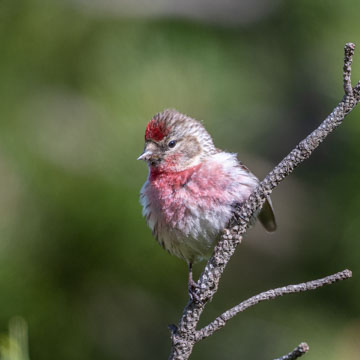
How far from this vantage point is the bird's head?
2922 millimetres

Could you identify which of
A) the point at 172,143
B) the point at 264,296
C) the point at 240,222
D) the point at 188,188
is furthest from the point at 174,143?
the point at 264,296

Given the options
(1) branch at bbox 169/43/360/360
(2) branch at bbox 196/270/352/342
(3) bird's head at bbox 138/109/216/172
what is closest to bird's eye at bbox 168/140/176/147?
(3) bird's head at bbox 138/109/216/172

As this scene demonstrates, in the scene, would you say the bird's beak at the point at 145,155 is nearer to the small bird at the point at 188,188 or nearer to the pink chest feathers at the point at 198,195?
the small bird at the point at 188,188

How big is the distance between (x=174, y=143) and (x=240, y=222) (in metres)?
1.33

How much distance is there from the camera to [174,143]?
304 centimetres

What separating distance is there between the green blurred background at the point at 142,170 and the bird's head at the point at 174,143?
6.1 inches

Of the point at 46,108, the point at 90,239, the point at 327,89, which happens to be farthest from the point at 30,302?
the point at 327,89

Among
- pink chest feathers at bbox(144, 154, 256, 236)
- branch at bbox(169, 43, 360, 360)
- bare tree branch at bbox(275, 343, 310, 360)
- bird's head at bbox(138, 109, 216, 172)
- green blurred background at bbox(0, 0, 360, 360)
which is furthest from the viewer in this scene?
bird's head at bbox(138, 109, 216, 172)

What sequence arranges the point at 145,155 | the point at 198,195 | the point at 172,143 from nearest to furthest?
the point at 198,195 → the point at 145,155 → the point at 172,143

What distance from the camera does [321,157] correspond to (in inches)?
138

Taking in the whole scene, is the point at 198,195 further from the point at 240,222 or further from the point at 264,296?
the point at 264,296

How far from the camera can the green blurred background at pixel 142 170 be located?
2.79 metres

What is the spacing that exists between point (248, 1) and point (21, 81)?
144 centimetres

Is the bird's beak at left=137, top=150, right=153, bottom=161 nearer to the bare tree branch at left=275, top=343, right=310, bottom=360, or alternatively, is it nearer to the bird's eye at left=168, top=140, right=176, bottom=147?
the bird's eye at left=168, top=140, right=176, bottom=147
